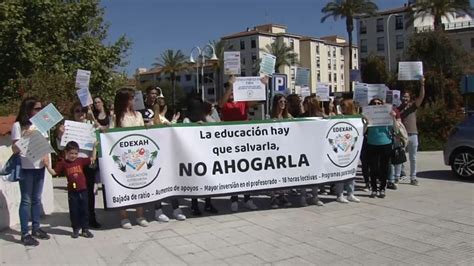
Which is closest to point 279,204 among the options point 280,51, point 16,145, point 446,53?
point 16,145

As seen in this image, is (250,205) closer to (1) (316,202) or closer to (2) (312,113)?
(1) (316,202)

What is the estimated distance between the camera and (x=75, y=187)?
6.65 metres

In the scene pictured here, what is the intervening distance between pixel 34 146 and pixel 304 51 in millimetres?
116133

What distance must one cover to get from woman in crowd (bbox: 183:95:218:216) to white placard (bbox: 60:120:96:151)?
1460 millimetres

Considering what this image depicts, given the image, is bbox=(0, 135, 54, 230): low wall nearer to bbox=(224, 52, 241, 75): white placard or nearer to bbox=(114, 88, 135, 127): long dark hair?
bbox=(114, 88, 135, 127): long dark hair

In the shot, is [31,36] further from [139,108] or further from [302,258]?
[302,258]

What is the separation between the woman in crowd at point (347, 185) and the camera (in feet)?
28.8

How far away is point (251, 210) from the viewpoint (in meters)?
8.17

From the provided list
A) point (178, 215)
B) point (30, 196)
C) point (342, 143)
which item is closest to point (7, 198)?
point (30, 196)

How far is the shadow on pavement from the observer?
11133 mm

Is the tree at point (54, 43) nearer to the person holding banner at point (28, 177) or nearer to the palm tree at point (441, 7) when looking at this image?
the person holding banner at point (28, 177)

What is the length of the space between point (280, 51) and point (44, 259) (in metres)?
90.6

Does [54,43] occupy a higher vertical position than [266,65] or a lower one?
higher

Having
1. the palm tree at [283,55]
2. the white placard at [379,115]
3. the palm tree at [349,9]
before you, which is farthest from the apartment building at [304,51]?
the white placard at [379,115]
